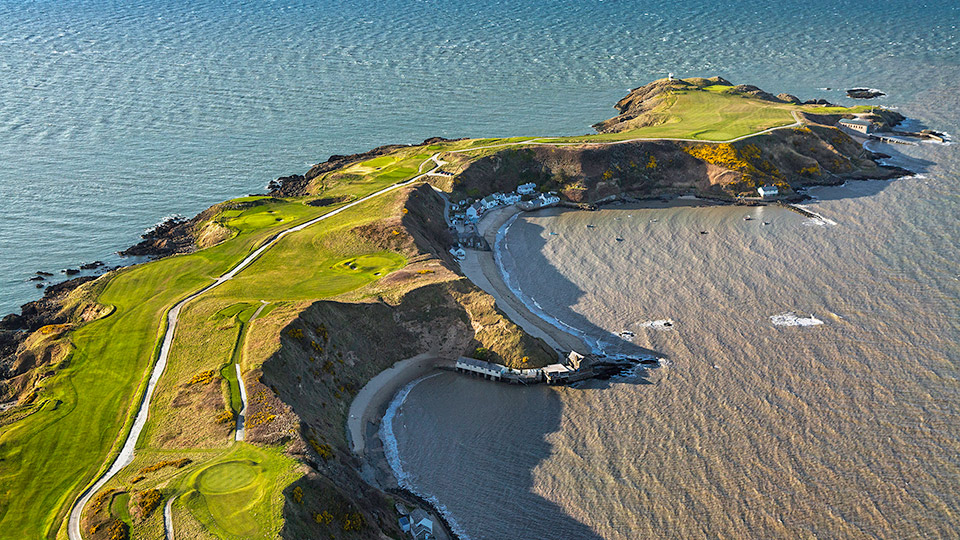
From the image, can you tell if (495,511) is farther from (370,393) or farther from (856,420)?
(856,420)

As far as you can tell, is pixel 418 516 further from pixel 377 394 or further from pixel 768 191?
pixel 768 191

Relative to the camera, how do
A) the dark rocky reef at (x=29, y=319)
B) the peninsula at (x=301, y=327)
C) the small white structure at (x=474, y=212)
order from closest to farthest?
the peninsula at (x=301, y=327), the dark rocky reef at (x=29, y=319), the small white structure at (x=474, y=212)

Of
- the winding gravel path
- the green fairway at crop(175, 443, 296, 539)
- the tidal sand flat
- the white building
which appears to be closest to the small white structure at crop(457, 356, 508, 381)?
the tidal sand flat

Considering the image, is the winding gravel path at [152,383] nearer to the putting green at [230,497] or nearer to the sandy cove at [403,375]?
the putting green at [230,497]

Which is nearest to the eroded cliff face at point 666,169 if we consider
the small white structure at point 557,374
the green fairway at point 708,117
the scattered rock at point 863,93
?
the green fairway at point 708,117

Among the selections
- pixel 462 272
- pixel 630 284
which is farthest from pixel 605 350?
pixel 462 272

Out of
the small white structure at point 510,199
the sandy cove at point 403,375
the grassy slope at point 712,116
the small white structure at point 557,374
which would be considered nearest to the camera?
the sandy cove at point 403,375
